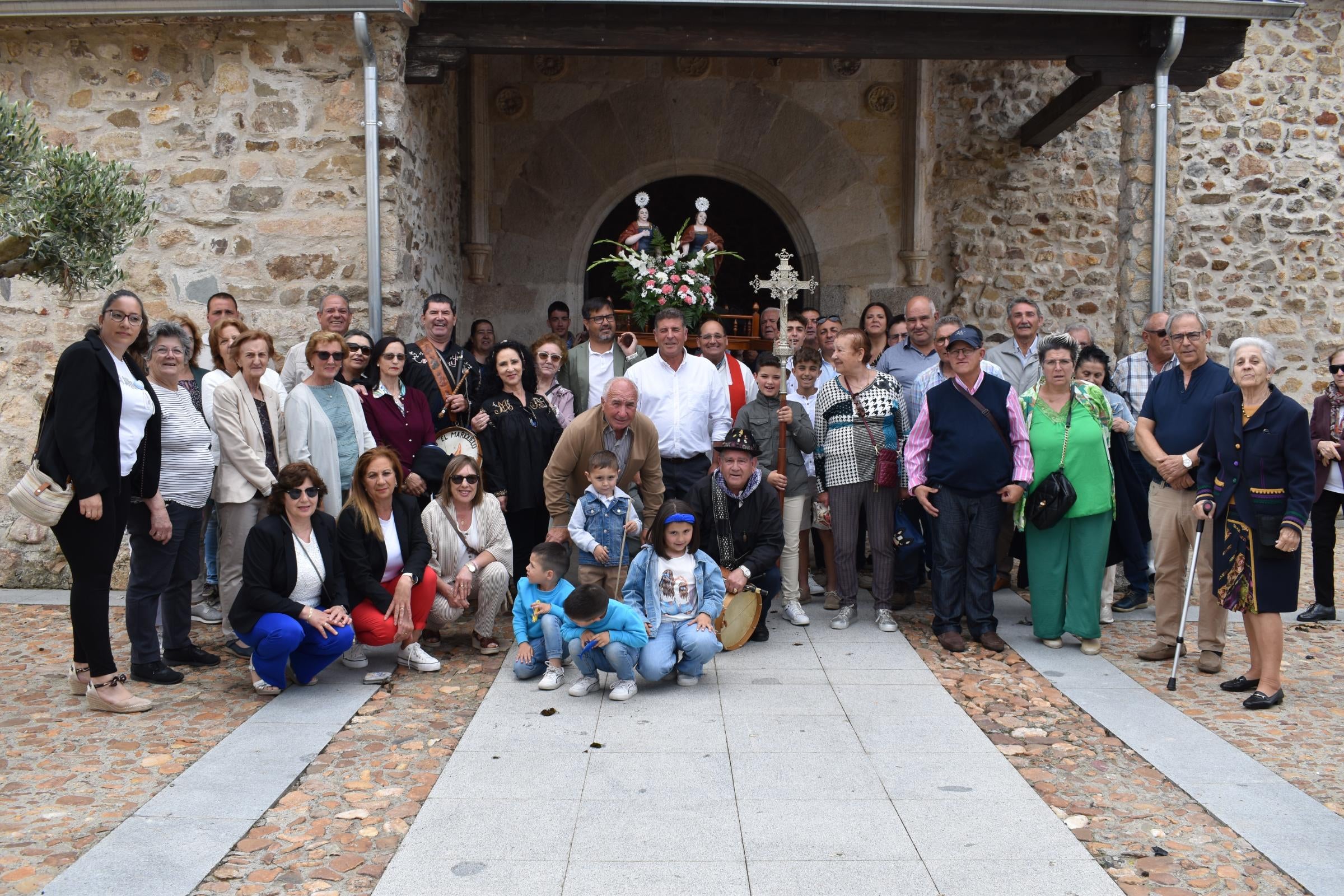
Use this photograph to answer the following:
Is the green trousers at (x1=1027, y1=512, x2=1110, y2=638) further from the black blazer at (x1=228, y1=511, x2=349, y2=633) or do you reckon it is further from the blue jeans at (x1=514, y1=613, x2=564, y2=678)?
the black blazer at (x1=228, y1=511, x2=349, y2=633)

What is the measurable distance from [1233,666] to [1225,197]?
21.4 feet

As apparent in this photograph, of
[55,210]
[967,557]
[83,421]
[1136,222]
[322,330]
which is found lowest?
[967,557]

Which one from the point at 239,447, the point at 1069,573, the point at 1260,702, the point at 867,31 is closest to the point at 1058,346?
the point at 1069,573

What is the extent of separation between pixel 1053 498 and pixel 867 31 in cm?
366

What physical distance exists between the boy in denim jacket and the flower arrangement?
1534 mm

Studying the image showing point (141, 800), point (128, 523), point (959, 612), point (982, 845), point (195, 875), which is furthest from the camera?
point (959, 612)

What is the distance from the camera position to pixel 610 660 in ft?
16.8

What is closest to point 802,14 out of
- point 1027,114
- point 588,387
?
point 588,387

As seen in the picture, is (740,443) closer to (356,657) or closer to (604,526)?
(604,526)

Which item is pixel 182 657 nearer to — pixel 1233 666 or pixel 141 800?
pixel 141 800

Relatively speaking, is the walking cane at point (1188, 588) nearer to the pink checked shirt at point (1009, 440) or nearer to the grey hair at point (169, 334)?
the pink checked shirt at point (1009, 440)

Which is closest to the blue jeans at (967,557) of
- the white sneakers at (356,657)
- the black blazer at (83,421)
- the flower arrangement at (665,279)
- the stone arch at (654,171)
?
the flower arrangement at (665,279)

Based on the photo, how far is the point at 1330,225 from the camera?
10.7m

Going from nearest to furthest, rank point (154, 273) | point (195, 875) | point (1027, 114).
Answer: point (195, 875)
point (154, 273)
point (1027, 114)
